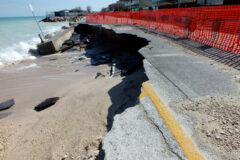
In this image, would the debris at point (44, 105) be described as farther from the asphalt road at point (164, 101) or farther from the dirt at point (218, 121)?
the dirt at point (218, 121)

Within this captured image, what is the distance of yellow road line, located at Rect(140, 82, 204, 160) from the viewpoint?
54.9 inches

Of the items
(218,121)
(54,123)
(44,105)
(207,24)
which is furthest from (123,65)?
(218,121)

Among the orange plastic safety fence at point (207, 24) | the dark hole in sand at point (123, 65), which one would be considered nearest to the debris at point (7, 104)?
the dark hole in sand at point (123, 65)

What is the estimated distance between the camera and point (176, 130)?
1.71 m

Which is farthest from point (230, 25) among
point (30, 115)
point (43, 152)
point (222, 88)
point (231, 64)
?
point (30, 115)

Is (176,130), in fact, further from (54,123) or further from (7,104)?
(7,104)

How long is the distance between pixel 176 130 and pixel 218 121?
0.62m

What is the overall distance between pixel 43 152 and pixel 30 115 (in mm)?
2093

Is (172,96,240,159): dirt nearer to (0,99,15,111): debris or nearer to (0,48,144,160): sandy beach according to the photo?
(0,48,144,160): sandy beach

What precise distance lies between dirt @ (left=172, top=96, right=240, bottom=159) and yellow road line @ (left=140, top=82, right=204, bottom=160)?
158 millimetres

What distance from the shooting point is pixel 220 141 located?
5.01ft

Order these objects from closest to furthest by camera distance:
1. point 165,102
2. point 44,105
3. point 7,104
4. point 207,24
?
point 165,102
point 44,105
point 7,104
point 207,24

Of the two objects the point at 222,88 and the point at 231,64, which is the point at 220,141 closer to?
the point at 222,88

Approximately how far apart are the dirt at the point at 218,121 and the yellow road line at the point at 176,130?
16 cm
